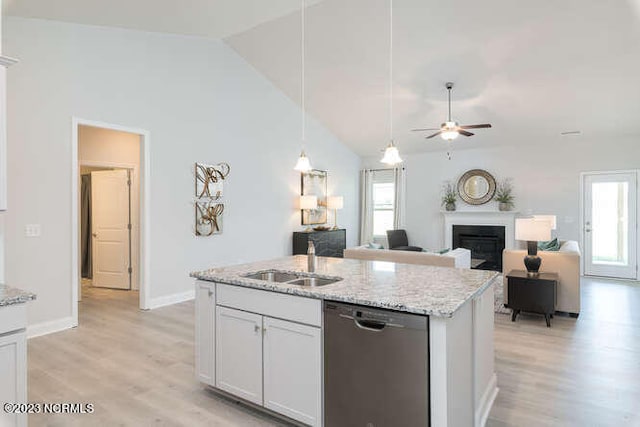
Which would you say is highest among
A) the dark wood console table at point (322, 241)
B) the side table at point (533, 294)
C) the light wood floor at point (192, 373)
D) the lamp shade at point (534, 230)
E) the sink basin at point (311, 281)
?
the lamp shade at point (534, 230)

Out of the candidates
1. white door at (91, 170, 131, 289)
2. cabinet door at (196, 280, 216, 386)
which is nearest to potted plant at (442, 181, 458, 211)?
white door at (91, 170, 131, 289)

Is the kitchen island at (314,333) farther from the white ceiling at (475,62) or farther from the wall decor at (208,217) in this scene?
the white ceiling at (475,62)

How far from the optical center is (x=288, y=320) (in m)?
2.24

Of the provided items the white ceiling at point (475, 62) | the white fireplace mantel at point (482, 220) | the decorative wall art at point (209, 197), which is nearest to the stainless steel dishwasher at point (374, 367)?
the decorative wall art at point (209, 197)

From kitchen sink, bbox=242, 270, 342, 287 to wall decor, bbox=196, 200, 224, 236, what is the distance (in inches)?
120

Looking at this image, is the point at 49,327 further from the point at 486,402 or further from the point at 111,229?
the point at 486,402

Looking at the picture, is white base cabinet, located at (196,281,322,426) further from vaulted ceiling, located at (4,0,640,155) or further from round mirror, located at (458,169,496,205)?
round mirror, located at (458,169,496,205)

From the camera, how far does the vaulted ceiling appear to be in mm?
4375

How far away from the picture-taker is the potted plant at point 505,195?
7.78 m

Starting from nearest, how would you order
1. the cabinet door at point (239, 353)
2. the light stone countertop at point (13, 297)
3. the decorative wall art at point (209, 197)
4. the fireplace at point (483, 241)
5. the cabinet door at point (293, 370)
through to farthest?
the light stone countertop at point (13, 297)
the cabinet door at point (293, 370)
the cabinet door at point (239, 353)
the decorative wall art at point (209, 197)
the fireplace at point (483, 241)

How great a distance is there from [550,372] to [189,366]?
2.91m

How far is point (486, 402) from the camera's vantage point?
2477 millimetres

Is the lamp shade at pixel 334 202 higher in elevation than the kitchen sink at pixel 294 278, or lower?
higher

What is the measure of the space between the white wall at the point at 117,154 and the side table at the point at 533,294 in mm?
5435
